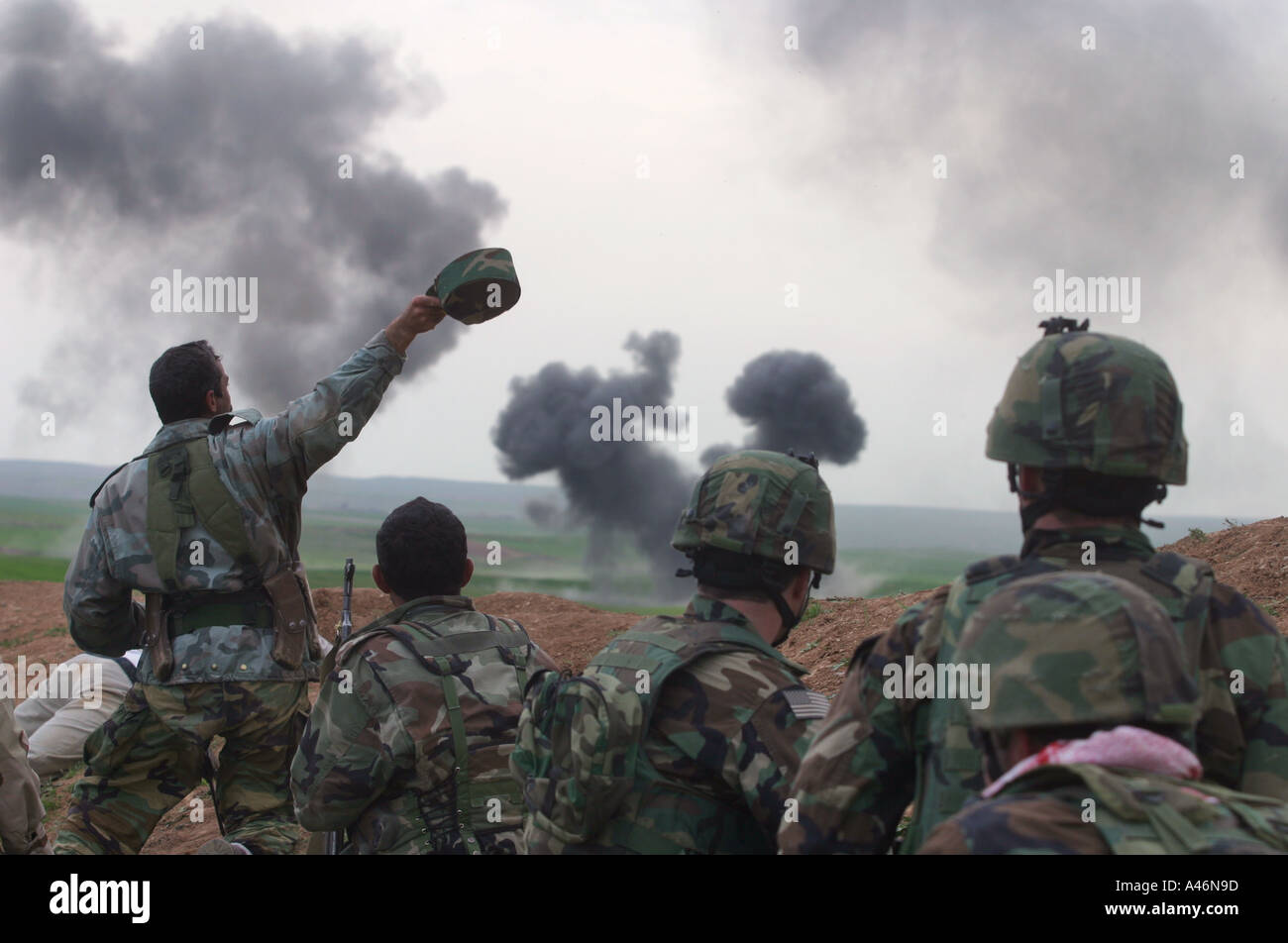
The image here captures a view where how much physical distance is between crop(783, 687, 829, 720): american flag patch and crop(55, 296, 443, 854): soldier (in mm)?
2661

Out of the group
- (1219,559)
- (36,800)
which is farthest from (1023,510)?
(1219,559)

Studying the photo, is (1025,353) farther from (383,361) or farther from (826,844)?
(383,361)

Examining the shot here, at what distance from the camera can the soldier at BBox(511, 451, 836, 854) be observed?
2863 mm

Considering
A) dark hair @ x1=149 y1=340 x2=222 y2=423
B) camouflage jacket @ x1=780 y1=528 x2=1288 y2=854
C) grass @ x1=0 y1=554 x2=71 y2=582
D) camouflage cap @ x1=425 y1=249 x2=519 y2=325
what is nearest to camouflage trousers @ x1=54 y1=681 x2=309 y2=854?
dark hair @ x1=149 y1=340 x2=222 y2=423

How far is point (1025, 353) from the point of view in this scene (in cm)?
284

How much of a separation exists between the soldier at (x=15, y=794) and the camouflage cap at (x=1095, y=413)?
3.33 metres

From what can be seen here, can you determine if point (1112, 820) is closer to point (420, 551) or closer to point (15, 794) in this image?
point (420, 551)

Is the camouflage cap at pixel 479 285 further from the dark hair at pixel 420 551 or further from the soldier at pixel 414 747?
the soldier at pixel 414 747

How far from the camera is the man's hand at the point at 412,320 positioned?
16.7 feet

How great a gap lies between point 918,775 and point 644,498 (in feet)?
75.7

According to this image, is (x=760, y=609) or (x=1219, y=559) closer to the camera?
(x=760, y=609)

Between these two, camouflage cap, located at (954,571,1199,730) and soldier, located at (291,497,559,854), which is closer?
camouflage cap, located at (954,571,1199,730)

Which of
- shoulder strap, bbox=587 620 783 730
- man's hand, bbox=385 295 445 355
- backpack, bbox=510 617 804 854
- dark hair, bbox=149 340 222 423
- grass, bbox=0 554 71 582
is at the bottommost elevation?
grass, bbox=0 554 71 582

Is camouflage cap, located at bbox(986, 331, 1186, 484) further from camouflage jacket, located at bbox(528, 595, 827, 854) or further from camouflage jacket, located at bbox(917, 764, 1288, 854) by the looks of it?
camouflage jacket, located at bbox(917, 764, 1288, 854)
